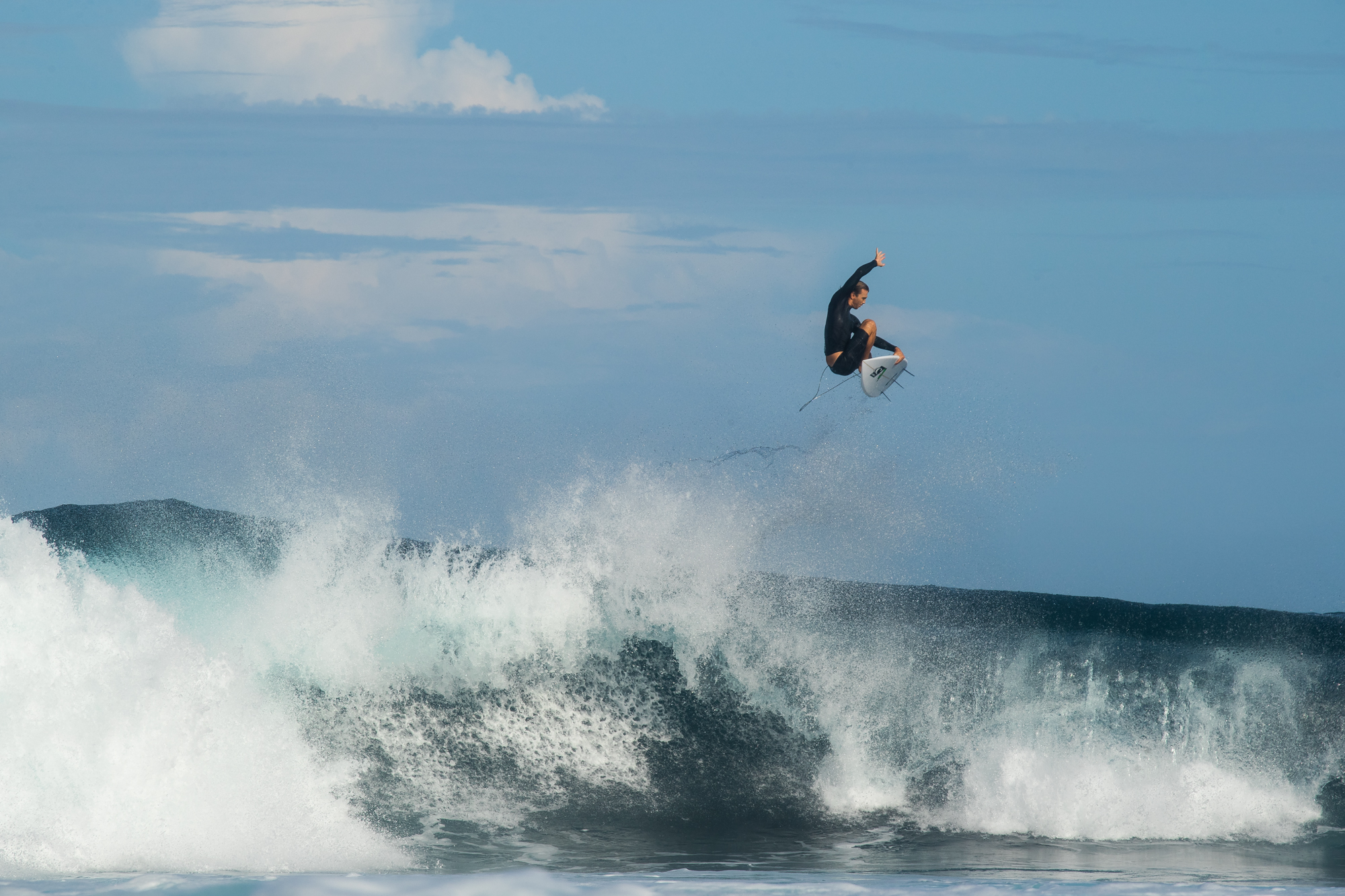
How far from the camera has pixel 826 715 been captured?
1036cm

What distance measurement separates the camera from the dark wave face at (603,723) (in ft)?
25.3

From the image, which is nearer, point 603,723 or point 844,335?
point 844,335

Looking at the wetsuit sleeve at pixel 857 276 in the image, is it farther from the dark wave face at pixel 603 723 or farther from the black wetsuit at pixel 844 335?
the dark wave face at pixel 603 723

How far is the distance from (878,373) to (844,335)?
0.67 meters

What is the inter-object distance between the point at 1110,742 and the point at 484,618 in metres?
6.35

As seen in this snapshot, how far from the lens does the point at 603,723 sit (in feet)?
33.3

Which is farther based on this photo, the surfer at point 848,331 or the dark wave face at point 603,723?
the surfer at point 848,331

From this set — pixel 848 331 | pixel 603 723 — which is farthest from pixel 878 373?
pixel 603 723

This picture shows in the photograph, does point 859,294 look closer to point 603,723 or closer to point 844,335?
point 844,335

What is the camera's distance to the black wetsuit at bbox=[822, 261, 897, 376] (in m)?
9.07

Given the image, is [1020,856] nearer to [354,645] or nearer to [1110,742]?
[1110,742]

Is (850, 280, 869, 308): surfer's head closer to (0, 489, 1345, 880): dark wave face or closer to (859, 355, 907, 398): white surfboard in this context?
(859, 355, 907, 398): white surfboard

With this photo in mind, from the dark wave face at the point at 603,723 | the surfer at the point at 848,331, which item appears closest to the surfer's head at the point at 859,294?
the surfer at the point at 848,331

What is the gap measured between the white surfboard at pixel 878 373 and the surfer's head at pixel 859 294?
53 cm
